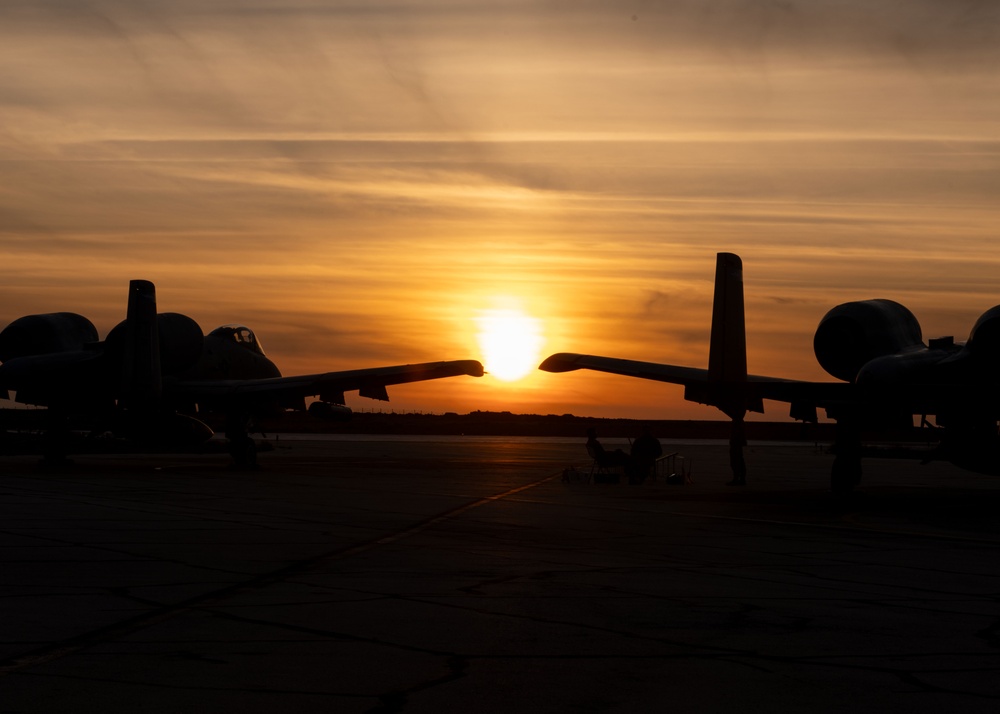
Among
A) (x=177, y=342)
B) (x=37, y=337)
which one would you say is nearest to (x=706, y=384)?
(x=177, y=342)

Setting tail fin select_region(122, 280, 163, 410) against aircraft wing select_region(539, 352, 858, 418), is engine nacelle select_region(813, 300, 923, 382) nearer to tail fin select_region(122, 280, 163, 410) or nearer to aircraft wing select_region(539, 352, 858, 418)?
aircraft wing select_region(539, 352, 858, 418)

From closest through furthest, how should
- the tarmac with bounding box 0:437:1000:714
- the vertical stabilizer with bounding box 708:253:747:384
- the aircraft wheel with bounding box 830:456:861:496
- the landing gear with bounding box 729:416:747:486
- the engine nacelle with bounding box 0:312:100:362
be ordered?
the tarmac with bounding box 0:437:1000:714
the vertical stabilizer with bounding box 708:253:747:384
the aircraft wheel with bounding box 830:456:861:496
the landing gear with bounding box 729:416:747:486
the engine nacelle with bounding box 0:312:100:362

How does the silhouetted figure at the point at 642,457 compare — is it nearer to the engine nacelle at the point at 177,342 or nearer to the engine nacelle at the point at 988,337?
the engine nacelle at the point at 988,337

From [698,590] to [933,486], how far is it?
23.2 m

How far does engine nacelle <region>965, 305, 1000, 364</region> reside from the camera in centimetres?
2244

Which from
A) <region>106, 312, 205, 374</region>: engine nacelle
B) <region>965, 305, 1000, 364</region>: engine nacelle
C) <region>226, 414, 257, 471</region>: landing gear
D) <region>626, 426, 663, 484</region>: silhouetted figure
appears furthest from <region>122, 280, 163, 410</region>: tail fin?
<region>965, 305, 1000, 364</region>: engine nacelle

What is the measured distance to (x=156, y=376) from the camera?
31.3 metres

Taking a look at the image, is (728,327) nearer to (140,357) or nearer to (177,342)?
(140,357)

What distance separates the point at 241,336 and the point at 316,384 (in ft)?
17.1

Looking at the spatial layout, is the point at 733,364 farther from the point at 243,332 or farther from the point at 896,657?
A: the point at 243,332

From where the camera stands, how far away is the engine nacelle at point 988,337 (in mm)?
22438

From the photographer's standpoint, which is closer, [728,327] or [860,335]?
[728,327]

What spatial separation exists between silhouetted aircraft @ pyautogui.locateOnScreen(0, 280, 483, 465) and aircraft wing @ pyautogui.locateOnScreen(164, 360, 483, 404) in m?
0.03

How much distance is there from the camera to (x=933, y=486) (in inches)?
1241
